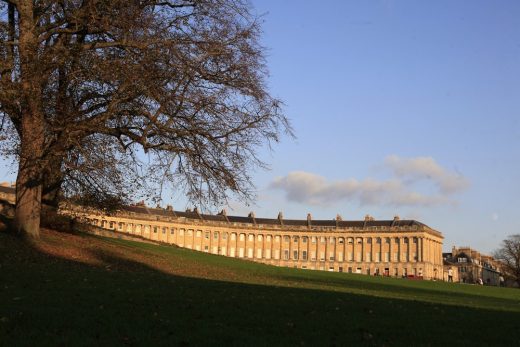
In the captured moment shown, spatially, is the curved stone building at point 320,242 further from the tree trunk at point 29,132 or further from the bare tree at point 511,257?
the tree trunk at point 29,132

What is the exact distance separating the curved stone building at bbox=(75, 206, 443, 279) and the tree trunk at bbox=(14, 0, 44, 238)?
433 feet

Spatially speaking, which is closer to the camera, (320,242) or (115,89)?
(115,89)

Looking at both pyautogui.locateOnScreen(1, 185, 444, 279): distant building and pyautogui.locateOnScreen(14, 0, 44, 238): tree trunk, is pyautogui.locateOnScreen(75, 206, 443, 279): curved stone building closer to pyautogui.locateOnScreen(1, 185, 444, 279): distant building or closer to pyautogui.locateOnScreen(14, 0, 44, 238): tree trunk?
pyautogui.locateOnScreen(1, 185, 444, 279): distant building

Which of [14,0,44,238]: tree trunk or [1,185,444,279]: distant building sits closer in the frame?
[14,0,44,238]: tree trunk

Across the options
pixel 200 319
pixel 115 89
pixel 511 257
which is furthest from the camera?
pixel 511 257

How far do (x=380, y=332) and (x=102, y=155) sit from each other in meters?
15.6

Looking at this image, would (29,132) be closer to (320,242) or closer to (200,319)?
(200,319)

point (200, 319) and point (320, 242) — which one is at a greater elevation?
point (320, 242)

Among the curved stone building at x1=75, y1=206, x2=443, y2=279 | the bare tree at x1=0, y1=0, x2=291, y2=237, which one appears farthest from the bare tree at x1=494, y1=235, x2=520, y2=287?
the bare tree at x1=0, y1=0, x2=291, y2=237

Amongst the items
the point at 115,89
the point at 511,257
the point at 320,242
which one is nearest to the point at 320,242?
the point at 320,242

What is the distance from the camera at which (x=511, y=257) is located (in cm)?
13625

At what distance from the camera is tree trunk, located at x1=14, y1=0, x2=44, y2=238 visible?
20922 millimetres

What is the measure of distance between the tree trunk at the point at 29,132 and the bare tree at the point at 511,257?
411ft

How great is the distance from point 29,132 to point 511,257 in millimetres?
133277
